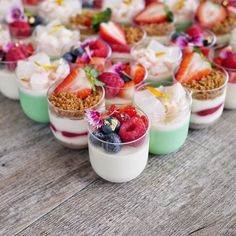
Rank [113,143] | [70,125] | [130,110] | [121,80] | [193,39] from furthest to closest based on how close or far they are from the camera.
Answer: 1. [193,39]
2. [121,80]
3. [70,125]
4. [130,110]
5. [113,143]

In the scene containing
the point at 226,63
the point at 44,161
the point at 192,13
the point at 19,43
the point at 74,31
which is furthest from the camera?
the point at 192,13

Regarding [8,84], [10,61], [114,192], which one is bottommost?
[114,192]

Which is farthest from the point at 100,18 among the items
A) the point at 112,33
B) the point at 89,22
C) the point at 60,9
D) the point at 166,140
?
the point at 166,140

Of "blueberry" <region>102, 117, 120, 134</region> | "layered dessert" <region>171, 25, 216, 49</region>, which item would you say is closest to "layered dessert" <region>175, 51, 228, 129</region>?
"layered dessert" <region>171, 25, 216, 49</region>

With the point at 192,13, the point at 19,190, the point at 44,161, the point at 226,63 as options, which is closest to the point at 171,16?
the point at 192,13

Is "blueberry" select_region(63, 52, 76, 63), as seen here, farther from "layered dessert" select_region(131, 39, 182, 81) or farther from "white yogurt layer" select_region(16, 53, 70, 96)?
"layered dessert" select_region(131, 39, 182, 81)

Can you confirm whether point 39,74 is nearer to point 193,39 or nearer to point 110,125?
point 110,125

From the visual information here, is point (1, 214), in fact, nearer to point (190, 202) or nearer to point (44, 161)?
point (44, 161)
